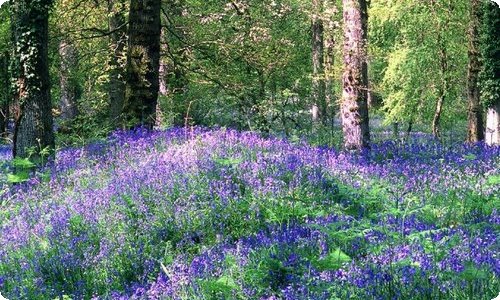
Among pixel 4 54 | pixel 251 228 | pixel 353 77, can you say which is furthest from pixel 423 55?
pixel 251 228

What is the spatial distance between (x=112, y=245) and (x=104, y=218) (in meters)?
0.62

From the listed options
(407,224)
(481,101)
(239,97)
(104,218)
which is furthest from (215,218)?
(481,101)

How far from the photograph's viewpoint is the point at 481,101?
16.9m

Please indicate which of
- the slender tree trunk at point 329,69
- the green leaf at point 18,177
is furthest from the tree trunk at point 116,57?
the green leaf at point 18,177

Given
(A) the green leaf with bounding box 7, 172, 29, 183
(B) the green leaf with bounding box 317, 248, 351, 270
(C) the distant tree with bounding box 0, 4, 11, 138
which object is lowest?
(B) the green leaf with bounding box 317, 248, 351, 270

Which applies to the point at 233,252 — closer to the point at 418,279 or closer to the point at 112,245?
the point at 112,245

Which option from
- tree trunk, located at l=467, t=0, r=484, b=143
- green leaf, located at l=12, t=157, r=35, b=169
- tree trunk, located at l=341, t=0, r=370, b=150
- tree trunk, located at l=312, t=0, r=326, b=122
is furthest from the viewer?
tree trunk, located at l=312, t=0, r=326, b=122

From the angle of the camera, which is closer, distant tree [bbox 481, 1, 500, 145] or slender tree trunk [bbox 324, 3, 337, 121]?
distant tree [bbox 481, 1, 500, 145]

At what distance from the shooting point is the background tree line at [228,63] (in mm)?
9250

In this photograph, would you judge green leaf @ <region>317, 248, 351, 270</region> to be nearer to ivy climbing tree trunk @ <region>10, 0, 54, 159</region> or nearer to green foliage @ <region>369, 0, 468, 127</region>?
ivy climbing tree trunk @ <region>10, 0, 54, 159</region>

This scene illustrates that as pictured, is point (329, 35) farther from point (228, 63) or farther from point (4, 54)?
point (4, 54)

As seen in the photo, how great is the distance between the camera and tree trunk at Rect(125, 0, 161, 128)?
10414 millimetres

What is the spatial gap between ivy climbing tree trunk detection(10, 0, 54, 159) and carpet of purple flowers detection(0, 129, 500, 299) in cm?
161

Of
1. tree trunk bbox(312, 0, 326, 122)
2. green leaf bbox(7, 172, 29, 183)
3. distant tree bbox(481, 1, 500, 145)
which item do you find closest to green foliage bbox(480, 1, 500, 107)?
distant tree bbox(481, 1, 500, 145)
